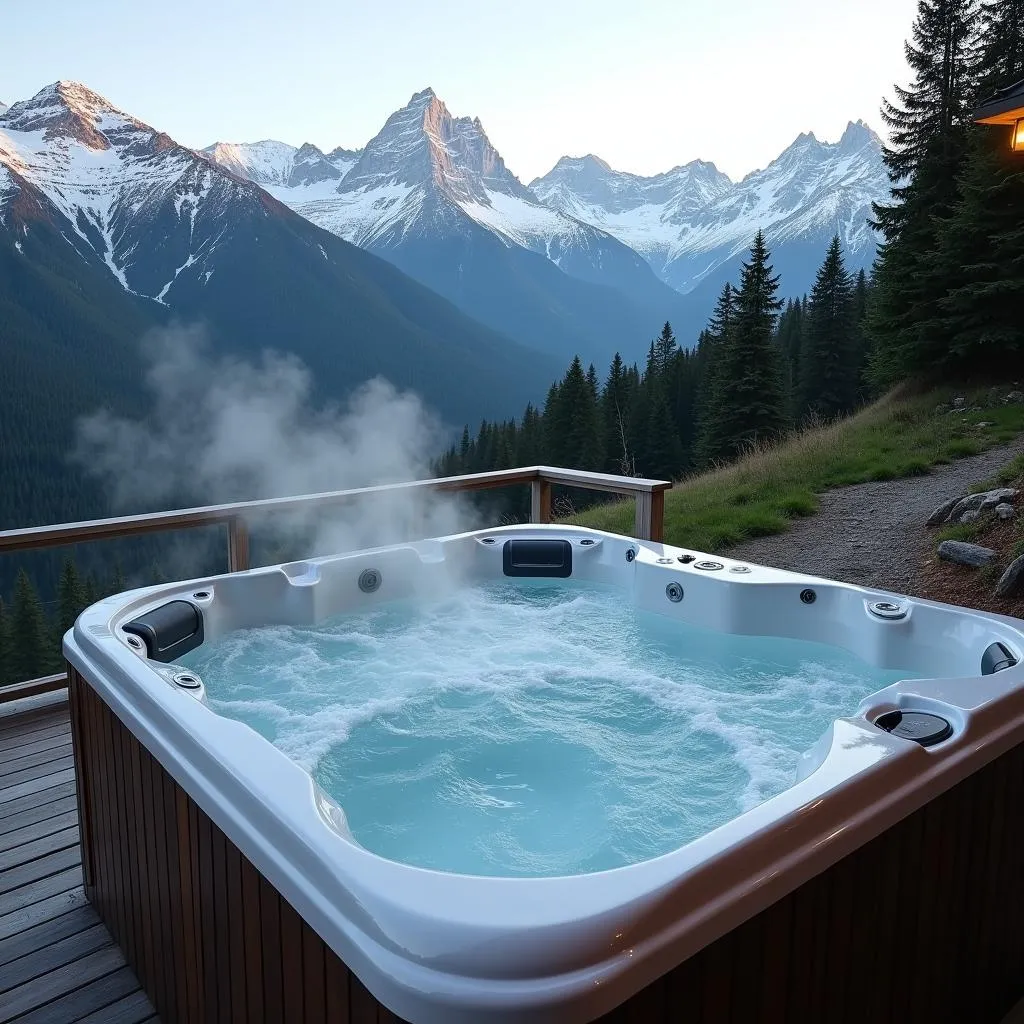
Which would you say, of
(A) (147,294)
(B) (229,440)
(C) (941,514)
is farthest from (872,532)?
(A) (147,294)

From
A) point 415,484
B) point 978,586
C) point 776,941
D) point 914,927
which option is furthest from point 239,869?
point 978,586

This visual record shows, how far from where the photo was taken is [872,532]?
4.77 m

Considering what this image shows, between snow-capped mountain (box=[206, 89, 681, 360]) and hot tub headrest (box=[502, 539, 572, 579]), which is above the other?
snow-capped mountain (box=[206, 89, 681, 360])

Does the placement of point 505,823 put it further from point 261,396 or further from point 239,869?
point 261,396

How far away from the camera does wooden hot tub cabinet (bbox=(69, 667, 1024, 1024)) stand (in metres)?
0.81

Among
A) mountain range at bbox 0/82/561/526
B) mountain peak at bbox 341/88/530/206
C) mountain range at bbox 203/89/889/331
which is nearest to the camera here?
mountain range at bbox 0/82/561/526

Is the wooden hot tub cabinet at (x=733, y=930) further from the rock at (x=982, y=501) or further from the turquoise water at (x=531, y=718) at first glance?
the rock at (x=982, y=501)

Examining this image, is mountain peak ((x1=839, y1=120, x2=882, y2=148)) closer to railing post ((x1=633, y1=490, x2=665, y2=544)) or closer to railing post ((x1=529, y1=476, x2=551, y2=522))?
railing post ((x1=529, y1=476, x2=551, y2=522))

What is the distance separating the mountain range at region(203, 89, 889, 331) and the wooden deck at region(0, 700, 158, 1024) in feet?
210

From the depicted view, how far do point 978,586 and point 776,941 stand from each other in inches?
124

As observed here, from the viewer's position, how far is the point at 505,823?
4.78ft

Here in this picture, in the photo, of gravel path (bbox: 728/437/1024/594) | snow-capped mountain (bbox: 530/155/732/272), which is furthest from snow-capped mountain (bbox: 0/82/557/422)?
snow-capped mountain (bbox: 530/155/732/272)

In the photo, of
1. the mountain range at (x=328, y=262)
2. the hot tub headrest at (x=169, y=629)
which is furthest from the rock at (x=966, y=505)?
the mountain range at (x=328, y=262)

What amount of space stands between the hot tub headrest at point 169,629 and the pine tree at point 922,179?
884 cm
